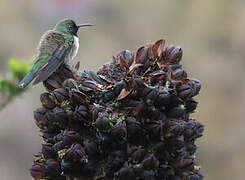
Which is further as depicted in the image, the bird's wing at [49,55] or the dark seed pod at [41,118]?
the bird's wing at [49,55]

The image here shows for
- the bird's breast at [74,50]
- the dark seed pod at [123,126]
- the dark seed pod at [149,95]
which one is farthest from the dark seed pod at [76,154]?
the bird's breast at [74,50]

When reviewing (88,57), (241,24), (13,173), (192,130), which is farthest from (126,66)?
(241,24)

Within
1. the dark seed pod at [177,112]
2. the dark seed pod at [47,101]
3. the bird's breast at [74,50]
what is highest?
the bird's breast at [74,50]

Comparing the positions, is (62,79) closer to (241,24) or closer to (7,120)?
(7,120)

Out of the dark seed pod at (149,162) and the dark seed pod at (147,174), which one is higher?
the dark seed pod at (149,162)

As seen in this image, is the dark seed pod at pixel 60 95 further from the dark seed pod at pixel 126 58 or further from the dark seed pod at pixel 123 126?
the dark seed pod at pixel 126 58

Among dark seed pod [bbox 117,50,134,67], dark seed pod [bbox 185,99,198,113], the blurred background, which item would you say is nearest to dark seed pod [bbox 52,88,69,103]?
dark seed pod [bbox 117,50,134,67]
